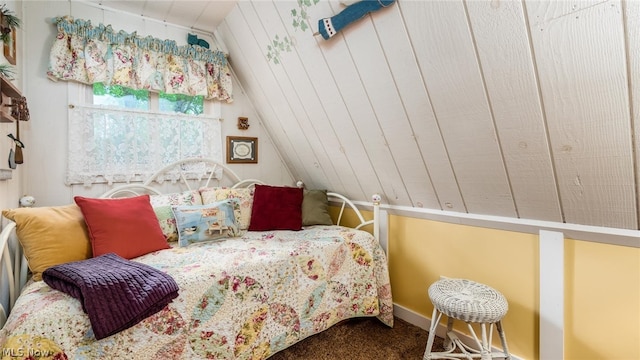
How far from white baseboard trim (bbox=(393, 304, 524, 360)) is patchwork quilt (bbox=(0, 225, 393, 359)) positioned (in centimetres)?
17

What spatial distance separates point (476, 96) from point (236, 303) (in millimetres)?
1474

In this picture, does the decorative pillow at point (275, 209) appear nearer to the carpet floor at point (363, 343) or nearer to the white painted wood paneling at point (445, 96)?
the white painted wood paneling at point (445, 96)

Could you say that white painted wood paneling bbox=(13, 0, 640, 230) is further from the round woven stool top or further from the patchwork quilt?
the patchwork quilt

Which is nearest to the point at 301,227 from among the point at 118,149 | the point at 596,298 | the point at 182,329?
the point at 182,329

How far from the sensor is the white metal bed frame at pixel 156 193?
1.44 meters

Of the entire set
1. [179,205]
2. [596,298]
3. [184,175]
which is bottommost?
[596,298]

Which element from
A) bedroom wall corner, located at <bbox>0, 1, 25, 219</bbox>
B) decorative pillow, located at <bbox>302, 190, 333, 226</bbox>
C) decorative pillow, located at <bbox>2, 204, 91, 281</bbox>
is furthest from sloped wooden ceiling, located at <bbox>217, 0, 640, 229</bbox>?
decorative pillow, located at <bbox>2, 204, 91, 281</bbox>

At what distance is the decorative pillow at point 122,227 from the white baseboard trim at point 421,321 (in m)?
1.64

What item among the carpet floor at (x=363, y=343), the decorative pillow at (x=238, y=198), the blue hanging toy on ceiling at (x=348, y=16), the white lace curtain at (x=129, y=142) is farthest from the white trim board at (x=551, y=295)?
the white lace curtain at (x=129, y=142)

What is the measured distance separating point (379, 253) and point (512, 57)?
4.63ft

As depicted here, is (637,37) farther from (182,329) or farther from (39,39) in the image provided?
(39,39)

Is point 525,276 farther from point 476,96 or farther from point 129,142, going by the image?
point 129,142

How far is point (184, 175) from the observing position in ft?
8.07

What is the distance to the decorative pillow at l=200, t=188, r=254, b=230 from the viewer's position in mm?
2309
